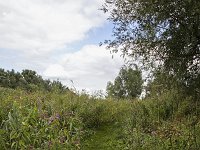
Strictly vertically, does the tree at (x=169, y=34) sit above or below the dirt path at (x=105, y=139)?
above

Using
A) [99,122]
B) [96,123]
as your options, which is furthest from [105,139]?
[99,122]

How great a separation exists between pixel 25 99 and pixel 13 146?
4.24 meters

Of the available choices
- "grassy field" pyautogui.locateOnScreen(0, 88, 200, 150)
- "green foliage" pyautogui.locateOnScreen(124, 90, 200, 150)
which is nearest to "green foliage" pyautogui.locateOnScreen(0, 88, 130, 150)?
"grassy field" pyautogui.locateOnScreen(0, 88, 200, 150)

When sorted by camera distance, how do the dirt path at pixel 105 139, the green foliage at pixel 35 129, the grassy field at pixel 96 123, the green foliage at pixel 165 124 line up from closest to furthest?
the green foliage at pixel 35 129 < the grassy field at pixel 96 123 < the green foliage at pixel 165 124 < the dirt path at pixel 105 139

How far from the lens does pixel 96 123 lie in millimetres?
12766

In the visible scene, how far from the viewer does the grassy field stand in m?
7.34

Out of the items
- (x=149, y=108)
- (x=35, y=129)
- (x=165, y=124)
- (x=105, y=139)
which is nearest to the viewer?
(x=35, y=129)

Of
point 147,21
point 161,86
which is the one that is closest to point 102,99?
point 161,86

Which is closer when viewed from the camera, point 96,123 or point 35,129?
point 35,129

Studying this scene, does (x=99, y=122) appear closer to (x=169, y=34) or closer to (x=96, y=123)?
(x=96, y=123)

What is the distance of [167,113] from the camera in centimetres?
1205

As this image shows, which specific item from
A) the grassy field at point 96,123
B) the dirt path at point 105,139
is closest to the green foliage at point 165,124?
the grassy field at point 96,123

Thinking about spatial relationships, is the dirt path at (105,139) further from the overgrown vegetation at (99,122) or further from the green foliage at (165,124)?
the green foliage at (165,124)

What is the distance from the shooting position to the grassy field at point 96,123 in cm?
734
